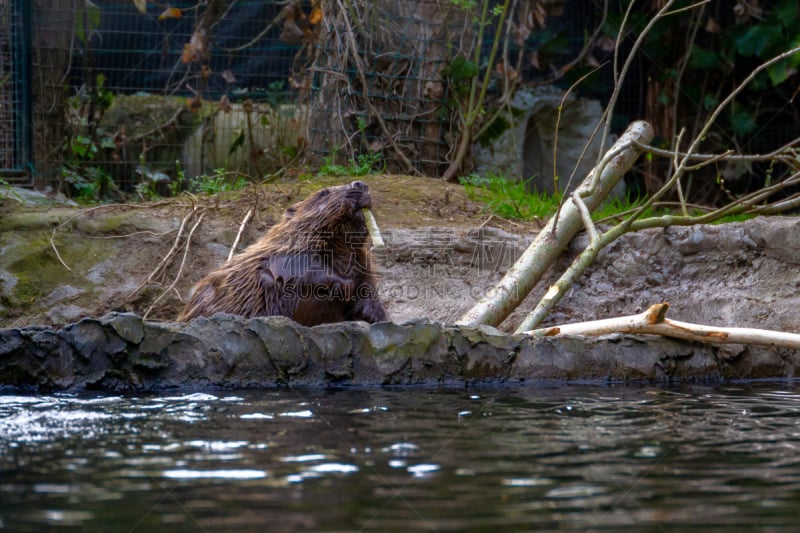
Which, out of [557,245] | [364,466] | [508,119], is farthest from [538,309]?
[508,119]

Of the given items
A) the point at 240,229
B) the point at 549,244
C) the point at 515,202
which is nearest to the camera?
the point at 549,244

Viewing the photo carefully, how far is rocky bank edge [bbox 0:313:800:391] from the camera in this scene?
169 inches

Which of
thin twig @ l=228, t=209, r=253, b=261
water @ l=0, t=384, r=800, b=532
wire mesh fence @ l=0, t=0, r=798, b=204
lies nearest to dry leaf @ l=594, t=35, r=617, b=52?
wire mesh fence @ l=0, t=0, r=798, b=204

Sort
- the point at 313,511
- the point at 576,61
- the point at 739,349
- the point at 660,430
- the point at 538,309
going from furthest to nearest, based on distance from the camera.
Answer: the point at 576,61, the point at 538,309, the point at 739,349, the point at 660,430, the point at 313,511

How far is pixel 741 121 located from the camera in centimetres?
995

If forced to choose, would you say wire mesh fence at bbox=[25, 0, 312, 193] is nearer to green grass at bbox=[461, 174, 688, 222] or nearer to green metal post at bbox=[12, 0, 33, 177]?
green metal post at bbox=[12, 0, 33, 177]

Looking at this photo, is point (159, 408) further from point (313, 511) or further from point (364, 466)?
point (313, 511)

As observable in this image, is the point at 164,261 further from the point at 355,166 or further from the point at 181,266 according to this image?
the point at 355,166

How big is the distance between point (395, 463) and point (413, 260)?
4.22 metres

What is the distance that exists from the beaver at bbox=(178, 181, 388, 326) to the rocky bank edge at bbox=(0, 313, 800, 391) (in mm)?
923

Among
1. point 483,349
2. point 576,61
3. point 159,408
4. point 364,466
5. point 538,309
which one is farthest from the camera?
point 576,61

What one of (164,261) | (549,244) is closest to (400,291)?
(549,244)

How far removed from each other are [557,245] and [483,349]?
1.82 m

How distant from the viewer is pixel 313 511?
90.0 inches
